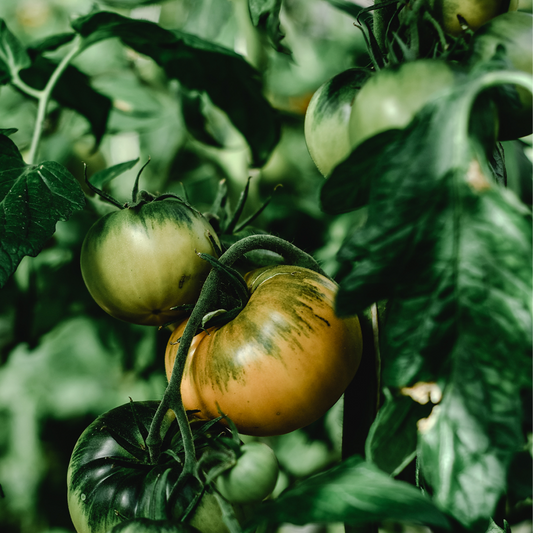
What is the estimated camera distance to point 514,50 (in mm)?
285

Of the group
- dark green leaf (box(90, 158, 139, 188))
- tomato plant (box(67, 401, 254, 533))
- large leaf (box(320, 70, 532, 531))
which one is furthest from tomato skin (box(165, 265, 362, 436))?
dark green leaf (box(90, 158, 139, 188))

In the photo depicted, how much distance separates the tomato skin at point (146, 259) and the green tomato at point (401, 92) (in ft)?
0.69

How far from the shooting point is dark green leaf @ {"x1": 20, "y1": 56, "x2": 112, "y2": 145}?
76 cm

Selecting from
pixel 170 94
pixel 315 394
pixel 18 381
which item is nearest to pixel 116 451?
pixel 315 394

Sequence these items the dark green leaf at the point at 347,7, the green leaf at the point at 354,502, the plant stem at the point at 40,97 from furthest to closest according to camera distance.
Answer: the dark green leaf at the point at 347,7 < the plant stem at the point at 40,97 < the green leaf at the point at 354,502

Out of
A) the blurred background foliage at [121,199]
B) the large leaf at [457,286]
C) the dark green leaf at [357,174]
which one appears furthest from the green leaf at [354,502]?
the blurred background foliage at [121,199]

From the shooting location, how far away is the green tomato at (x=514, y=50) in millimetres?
280

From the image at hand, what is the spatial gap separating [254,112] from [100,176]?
279 mm

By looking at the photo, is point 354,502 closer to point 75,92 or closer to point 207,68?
point 207,68

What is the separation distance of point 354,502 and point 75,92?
78 cm

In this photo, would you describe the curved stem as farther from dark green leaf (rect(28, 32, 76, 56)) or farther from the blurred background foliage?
dark green leaf (rect(28, 32, 76, 56))

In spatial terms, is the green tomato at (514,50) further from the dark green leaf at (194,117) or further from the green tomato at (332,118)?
the dark green leaf at (194,117)

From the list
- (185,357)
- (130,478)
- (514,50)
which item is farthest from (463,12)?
(130,478)

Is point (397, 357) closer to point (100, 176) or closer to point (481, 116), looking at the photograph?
point (481, 116)
